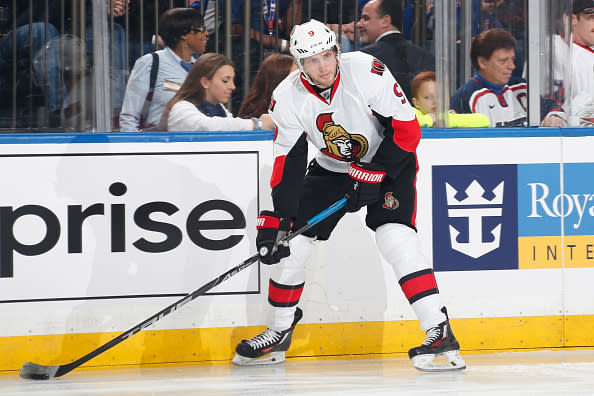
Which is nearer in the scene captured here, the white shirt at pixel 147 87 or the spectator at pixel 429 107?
the white shirt at pixel 147 87

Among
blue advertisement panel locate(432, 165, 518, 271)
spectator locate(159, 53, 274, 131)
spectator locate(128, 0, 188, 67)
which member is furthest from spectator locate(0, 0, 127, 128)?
blue advertisement panel locate(432, 165, 518, 271)

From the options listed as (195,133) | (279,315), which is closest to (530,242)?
(279,315)

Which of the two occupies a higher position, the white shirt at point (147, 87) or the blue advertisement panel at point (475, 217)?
the white shirt at point (147, 87)

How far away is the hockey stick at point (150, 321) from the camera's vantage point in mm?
2850

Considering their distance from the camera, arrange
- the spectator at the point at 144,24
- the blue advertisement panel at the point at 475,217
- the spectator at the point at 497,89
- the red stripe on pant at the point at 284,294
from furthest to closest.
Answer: the spectator at the point at 497,89, the blue advertisement panel at the point at 475,217, the spectator at the point at 144,24, the red stripe on pant at the point at 284,294

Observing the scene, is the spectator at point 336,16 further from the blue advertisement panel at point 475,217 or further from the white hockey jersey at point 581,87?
the white hockey jersey at point 581,87

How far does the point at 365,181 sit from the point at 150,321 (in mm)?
860

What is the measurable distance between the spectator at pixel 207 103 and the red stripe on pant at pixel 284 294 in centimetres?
62

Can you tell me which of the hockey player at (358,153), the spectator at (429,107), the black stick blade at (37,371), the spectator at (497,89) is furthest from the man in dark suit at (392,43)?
the black stick blade at (37,371)

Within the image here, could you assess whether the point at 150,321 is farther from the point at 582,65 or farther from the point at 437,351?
the point at 582,65

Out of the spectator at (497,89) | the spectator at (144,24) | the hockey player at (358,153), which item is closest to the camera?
the hockey player at (358,153)

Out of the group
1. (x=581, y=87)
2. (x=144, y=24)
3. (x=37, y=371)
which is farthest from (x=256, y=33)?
(x=37, y=371)

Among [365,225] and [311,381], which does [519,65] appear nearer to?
[365,225]

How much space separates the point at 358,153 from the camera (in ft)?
9.62
